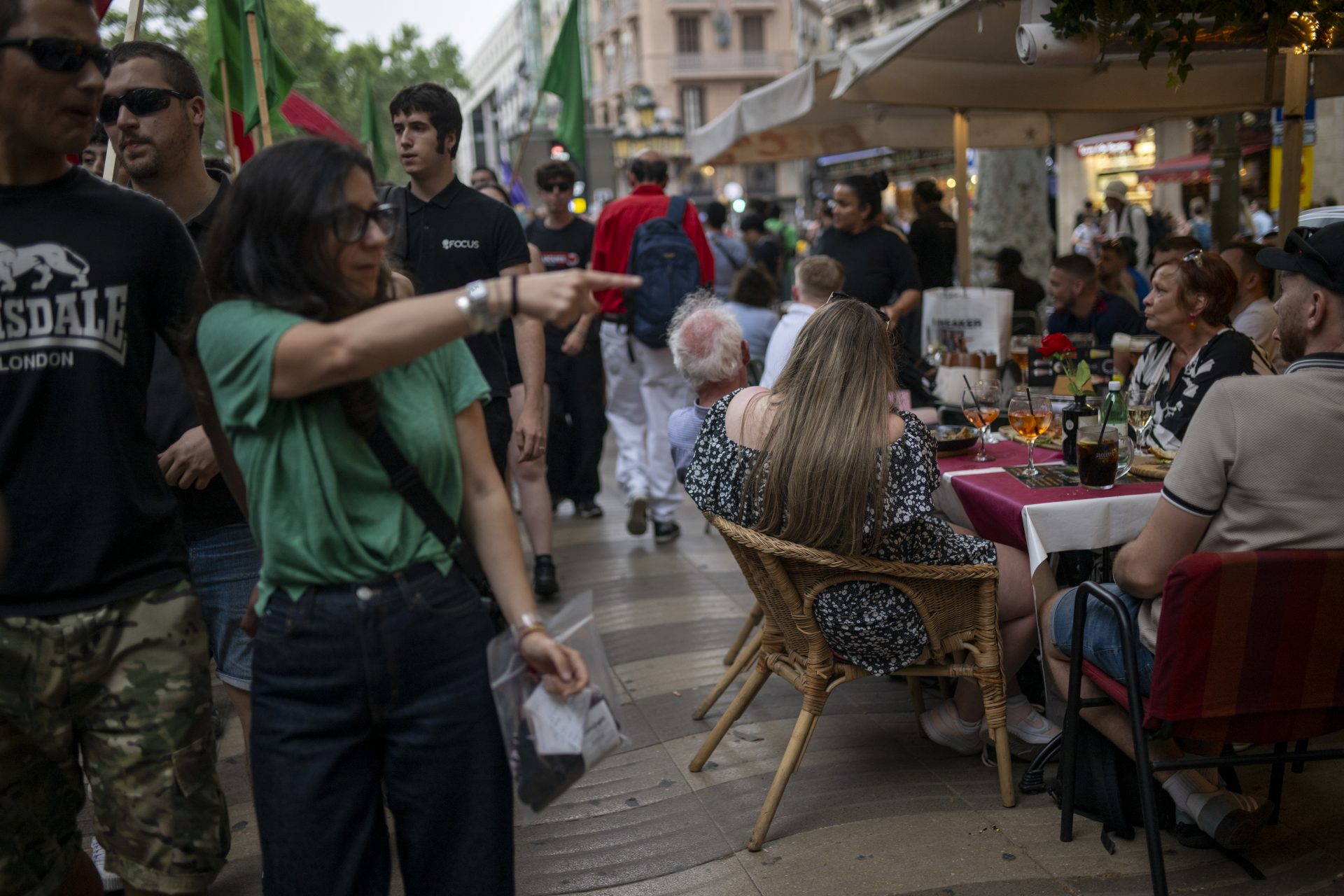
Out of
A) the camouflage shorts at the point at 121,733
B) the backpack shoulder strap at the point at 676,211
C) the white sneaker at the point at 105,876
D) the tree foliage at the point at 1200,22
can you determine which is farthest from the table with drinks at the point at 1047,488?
the backpack shoulder strap at the point at 676,211

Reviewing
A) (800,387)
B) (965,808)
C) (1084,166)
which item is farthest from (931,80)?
(1084,166)

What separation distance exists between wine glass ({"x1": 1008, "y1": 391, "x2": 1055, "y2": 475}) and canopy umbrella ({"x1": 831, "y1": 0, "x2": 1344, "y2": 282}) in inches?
96.4

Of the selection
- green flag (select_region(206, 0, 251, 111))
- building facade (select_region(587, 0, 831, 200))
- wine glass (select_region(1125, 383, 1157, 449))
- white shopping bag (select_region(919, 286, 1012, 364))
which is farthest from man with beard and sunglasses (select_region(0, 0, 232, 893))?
building facade (select_region(587, 0, 831, 200))

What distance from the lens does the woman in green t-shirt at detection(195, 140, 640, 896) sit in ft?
5.98

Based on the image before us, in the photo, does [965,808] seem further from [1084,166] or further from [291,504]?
[1084,166]

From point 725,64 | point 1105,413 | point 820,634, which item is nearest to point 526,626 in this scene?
point 820,634

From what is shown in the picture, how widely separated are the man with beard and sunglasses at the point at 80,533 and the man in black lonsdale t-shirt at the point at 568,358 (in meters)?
4.83

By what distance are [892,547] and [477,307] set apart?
6.15 feet

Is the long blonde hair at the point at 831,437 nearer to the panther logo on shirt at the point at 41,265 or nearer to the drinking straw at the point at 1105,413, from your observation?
the drinking straw at the point at 1105,413

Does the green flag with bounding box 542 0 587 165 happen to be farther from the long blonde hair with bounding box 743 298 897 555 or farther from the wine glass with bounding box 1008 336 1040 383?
the long blonde hair with bounding box 743 298 897 555

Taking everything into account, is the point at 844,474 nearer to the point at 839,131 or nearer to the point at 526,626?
the point at 526,626

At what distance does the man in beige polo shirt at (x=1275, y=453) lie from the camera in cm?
259

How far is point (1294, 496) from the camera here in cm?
264

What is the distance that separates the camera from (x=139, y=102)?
9.36ft
